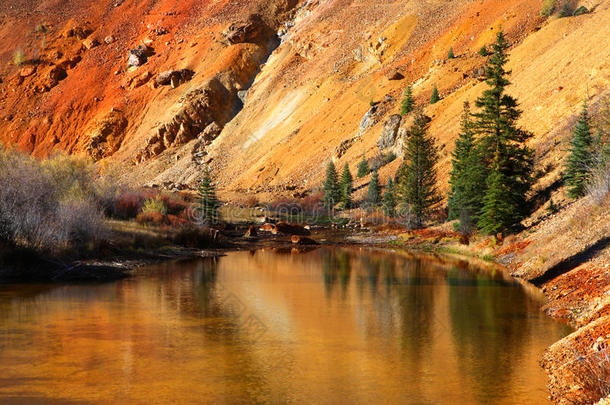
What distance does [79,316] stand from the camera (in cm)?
1708

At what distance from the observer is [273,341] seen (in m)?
14.8

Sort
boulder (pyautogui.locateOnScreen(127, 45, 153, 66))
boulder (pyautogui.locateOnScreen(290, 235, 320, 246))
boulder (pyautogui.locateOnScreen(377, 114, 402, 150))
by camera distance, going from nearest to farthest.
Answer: boulder (pyautogui.locateOnScreen(290, 235, 320, 246)), boulder (pyautogui.locateOnScreen(377, 114, 402, 150)), boulder (pyautogui.locateOnScreen(127, 45, 153, 66))

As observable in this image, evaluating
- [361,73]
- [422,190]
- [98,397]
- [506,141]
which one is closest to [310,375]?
[98,397]

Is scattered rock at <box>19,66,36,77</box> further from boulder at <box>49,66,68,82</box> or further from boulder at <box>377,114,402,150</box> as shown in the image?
boulder at <box>377,114,402,150</box>

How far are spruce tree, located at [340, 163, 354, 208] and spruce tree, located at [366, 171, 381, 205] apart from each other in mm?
2388

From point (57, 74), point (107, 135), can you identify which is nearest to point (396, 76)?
point (107, 135)

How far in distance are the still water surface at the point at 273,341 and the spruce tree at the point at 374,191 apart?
29699 mm

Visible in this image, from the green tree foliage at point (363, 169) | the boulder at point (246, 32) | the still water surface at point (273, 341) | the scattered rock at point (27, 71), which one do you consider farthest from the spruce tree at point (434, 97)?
the scattered rock at point (27, 71)

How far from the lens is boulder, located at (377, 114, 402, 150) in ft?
207

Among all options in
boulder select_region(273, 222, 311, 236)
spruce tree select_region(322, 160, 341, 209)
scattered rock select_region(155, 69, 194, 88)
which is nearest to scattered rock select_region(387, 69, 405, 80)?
spruce tree select_region(322, 160, 341, 209)

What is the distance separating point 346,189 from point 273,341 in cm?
4243

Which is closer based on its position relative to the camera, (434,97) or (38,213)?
(38,213)

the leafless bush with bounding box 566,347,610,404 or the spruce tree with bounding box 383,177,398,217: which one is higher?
the spruce tree with bounding box 383,177,398,217

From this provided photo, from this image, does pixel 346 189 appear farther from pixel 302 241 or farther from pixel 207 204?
pixel 207 204
